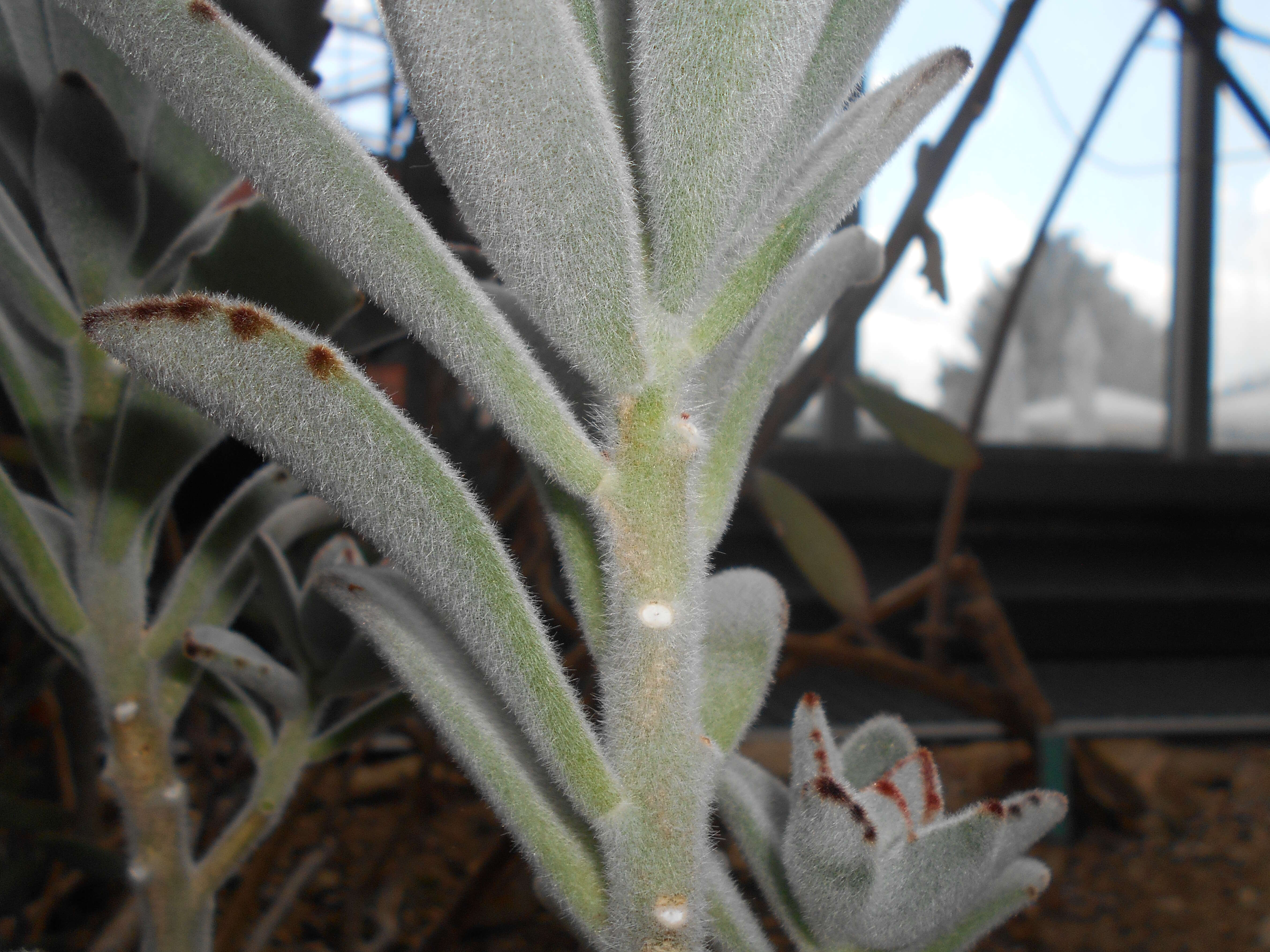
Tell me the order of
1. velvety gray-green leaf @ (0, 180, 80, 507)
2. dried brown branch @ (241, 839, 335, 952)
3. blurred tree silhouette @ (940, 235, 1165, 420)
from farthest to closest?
1. blurred tree silhouette @ (940, 235, 1165, 420)
2. dried brown branch @ (241, 839, 335, 952)
3. velvety gray-green leaf @ (0, 180, 80, 507)

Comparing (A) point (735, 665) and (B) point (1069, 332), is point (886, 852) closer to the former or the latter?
(A) point (735, 665)

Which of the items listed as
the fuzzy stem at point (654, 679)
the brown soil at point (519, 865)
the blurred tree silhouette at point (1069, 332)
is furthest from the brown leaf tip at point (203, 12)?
the blurred tree silhouette at point (1069, 332)

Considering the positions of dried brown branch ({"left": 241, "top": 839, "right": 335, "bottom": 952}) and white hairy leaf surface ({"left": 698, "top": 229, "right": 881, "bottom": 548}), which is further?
dried brown branch ({"left": 241, "top": 839, "right": 335, "bottom": 952})

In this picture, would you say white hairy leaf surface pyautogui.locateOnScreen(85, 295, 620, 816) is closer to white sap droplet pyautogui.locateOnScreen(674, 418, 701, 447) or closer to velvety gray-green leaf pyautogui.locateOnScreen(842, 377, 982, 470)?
white sap droplet pyautogui.locateOnScreen(674, 418, 701, 447)

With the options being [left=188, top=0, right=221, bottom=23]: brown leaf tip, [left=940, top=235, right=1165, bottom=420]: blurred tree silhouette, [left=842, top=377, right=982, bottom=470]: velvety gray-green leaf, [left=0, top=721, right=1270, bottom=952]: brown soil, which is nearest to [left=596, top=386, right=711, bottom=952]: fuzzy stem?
[left=188, top=0, right=221, bottom=23]: brown leaf tip

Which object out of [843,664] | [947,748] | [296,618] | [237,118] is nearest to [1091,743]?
[947,748]

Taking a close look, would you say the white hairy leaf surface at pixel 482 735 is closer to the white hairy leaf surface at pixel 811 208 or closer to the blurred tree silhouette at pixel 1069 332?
the white hairy leaf surface at pixel 811 208
